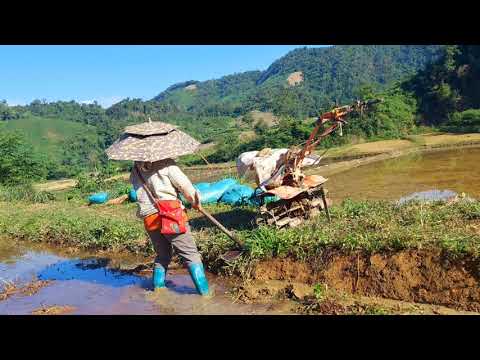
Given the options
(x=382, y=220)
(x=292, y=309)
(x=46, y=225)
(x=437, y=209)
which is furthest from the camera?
(x=46, y=225)

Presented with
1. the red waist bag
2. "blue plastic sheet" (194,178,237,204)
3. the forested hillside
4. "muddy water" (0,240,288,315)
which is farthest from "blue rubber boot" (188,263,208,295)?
the forested hillside

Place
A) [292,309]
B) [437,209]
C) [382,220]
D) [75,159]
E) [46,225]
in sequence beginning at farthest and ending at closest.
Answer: [75,159], [46,225], [437,209], [382,220], [292,309]

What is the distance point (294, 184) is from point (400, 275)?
2.47 meters

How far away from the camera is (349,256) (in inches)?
196

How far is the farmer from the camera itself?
4848 millimetres

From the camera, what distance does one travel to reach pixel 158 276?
5.32 m

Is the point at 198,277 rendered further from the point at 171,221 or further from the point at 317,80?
the point at 317,80

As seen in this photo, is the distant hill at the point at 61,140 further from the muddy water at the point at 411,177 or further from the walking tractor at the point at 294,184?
the walking tractor at the point at 294,184

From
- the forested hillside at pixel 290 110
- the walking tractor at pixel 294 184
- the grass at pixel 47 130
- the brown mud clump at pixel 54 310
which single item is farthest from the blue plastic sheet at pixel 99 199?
the grass at pixel 47 130

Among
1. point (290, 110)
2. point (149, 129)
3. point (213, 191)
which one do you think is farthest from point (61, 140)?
point (149, 129)
